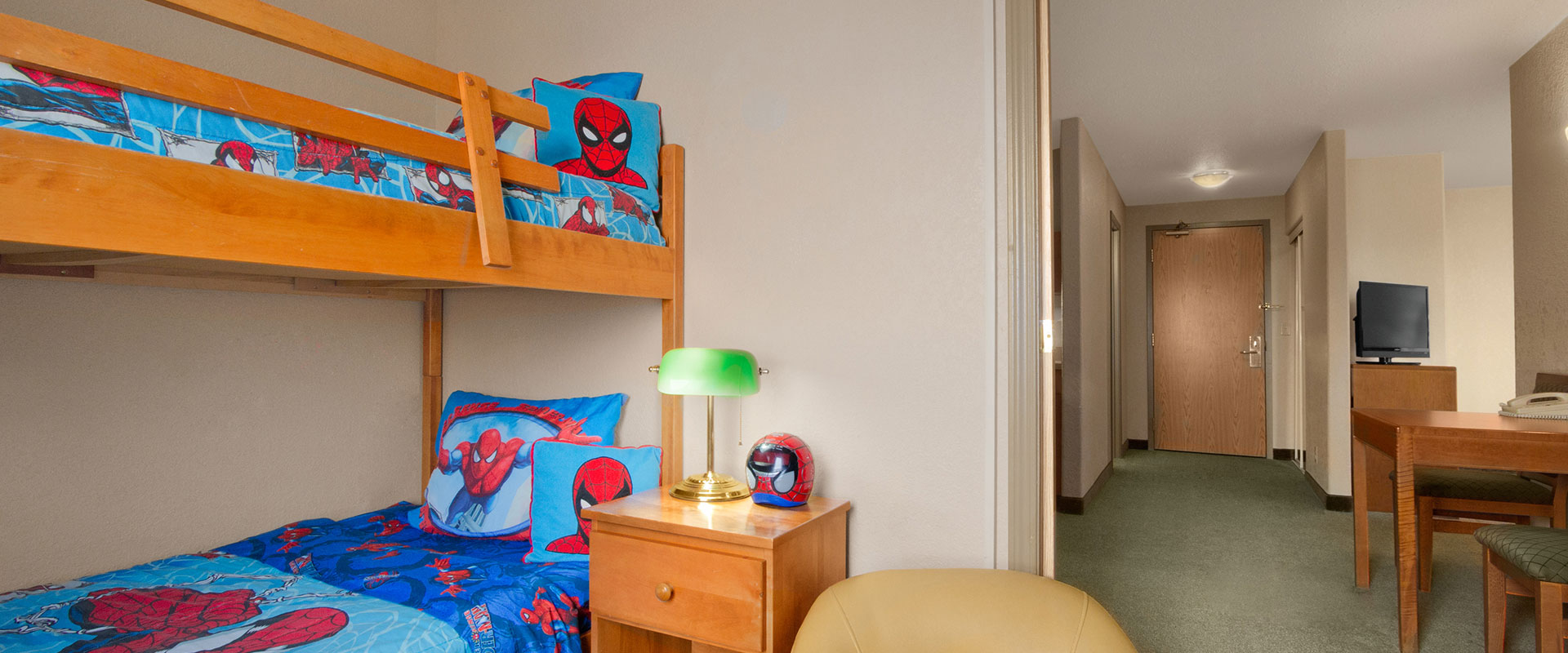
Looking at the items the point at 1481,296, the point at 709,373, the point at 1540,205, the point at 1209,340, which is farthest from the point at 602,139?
the point at 1481,296

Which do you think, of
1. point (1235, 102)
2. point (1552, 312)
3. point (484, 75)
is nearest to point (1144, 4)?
point (1235, 102)

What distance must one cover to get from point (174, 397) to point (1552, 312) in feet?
15.6

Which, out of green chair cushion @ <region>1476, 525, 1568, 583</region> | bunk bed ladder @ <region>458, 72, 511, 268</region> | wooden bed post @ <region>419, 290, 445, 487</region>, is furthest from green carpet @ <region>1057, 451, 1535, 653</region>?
wooden bed post @ <region>419, 290, 445, 487</region>

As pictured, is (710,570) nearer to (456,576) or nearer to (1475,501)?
(456,576)

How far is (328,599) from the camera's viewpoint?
63.7 inches

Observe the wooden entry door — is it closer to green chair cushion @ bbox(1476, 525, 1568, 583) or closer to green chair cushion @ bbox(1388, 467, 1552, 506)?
green chair cushion @ bbox(1388, 467, 1552, 506)

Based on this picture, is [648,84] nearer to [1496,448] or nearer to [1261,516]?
[1496,448]

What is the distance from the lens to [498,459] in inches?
85.2

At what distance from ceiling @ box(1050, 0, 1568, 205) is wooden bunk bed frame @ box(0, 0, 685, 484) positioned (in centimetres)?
209

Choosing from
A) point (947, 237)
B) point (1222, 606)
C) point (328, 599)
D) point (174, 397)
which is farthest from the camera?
point (1222, 606)

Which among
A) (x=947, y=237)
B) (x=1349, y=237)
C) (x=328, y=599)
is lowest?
(x=328, y=599)

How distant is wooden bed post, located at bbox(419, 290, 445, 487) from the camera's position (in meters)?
2.69

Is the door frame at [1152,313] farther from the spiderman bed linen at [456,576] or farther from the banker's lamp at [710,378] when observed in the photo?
the spiderman bed linen at [456,576]

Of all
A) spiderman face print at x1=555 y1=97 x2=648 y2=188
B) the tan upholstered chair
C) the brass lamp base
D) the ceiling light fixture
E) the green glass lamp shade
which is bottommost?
the tan upholstered chair
